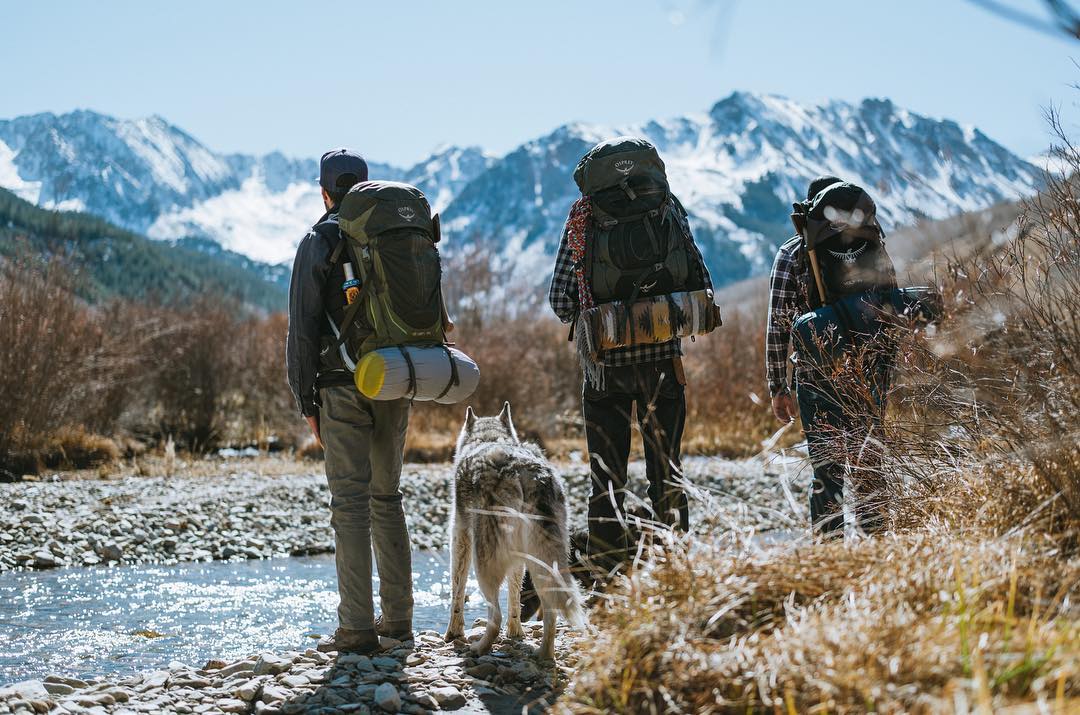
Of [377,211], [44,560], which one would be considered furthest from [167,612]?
[377,211]

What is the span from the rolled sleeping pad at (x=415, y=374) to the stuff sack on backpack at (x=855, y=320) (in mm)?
1659

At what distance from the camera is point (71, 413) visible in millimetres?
13477

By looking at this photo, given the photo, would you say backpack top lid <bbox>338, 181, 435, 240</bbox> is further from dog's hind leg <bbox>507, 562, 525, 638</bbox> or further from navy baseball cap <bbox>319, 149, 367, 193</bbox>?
dog's hind leg <bbox>507, 562, 525, 638</bbox>

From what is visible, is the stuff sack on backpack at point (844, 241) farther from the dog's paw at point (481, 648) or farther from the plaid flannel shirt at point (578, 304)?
the dog's paw at point (481, 648)

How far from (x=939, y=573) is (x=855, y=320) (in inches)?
71.3

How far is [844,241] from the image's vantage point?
454 centimetres

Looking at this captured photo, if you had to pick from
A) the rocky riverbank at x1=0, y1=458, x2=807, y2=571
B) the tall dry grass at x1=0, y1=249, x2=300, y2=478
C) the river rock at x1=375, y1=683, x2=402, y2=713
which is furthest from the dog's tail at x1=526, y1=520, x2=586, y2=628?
the tall dry grass at x1=0, y1=249, x2=300, y2=478

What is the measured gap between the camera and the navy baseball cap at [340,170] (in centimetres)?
458

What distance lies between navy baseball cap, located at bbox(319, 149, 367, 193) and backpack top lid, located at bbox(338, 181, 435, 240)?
1.45 feet

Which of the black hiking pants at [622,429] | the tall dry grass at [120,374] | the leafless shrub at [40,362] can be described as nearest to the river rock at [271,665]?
the black hiking pants at [622,429]

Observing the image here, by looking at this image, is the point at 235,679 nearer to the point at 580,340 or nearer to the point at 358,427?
the point at 358,427

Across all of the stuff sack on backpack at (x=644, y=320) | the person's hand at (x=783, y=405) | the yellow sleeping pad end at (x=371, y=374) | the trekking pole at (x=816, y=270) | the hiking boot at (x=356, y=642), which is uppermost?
the trekking pole at (x=816, y=270)

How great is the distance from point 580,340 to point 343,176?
1441 mm

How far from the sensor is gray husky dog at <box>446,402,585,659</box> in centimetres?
409
